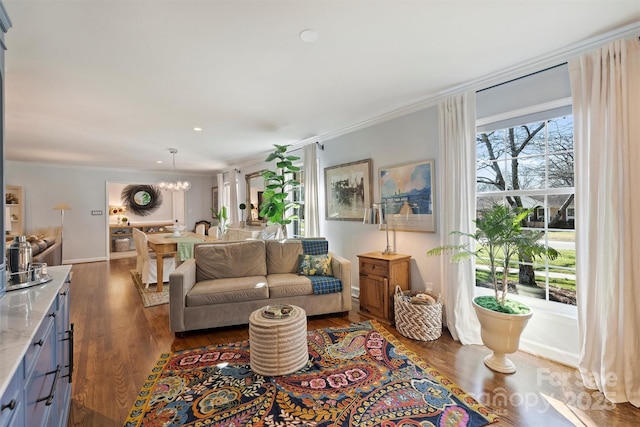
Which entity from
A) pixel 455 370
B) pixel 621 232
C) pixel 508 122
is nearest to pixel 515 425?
pixel 455 370

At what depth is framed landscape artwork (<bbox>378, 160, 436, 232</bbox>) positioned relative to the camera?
3297 millimetres

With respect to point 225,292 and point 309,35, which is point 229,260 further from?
point 309,35

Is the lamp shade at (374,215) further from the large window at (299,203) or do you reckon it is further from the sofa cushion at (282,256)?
the large window at (299,203)

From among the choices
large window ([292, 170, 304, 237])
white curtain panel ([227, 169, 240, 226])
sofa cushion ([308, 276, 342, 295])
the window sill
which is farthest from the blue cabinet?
white curtain panel ([227, 169, 240, 226])

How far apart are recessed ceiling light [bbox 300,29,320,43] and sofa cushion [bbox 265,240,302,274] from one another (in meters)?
2.46

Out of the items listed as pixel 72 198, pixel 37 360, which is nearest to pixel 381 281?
pixel 37 360

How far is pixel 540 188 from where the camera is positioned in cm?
261

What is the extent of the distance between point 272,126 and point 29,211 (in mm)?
6586

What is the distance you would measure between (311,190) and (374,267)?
197cm

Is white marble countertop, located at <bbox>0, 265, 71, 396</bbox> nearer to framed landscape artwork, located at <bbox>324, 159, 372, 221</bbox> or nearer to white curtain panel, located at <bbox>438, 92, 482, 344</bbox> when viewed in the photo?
white curtain panel, located at <bbox>438, 92, 482, 344</bbox>

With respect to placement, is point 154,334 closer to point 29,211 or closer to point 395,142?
point 395,142

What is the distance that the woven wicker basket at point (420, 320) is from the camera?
283 cm

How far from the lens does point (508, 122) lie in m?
2.76

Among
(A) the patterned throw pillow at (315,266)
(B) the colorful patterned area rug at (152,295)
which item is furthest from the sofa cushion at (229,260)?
(B) the colorful patterned area rug at (152,295)
